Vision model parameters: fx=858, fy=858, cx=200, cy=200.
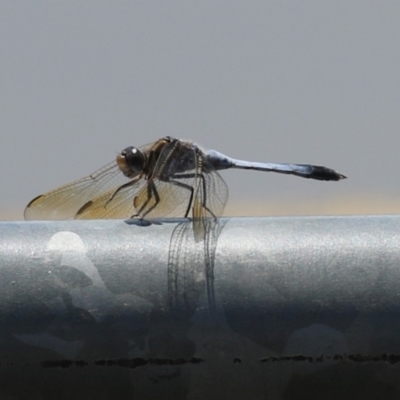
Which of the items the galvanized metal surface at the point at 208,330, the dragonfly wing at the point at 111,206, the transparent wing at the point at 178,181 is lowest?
the galvanized metal surface at the point at 208,330

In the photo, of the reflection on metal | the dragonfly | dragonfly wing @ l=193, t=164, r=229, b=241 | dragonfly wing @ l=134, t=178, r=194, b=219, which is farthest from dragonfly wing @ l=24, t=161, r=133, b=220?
the reflection on metal

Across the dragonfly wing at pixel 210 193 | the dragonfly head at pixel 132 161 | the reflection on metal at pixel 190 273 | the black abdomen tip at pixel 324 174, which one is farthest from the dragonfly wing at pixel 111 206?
the reflection on metal at pixel 190 273

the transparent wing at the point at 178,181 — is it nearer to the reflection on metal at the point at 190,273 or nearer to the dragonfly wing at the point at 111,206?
the dragonfly wing at the point at 111,206

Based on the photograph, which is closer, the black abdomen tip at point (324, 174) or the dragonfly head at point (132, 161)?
the dragonfly head at point (132, 161)

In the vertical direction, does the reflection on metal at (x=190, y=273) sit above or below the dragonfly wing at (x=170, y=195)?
Answer: below

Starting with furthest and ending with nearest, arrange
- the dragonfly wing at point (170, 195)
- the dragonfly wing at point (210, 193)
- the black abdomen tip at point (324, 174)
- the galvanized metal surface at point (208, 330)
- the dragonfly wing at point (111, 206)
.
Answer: the black abdomen tip at point (324, 174) < the dragonfly wing at point (170, 195) < the dragonfly wing at point (111, 206) < the dragonfly wing at point (210, 193) < the galvanized metal surface at point (208, 330)

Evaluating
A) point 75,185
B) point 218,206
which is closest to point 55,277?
point 218,206

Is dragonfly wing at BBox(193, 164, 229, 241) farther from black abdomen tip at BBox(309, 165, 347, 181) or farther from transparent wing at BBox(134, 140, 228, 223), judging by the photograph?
black abdomen tip at BBox(309, 165, 347, 181)
